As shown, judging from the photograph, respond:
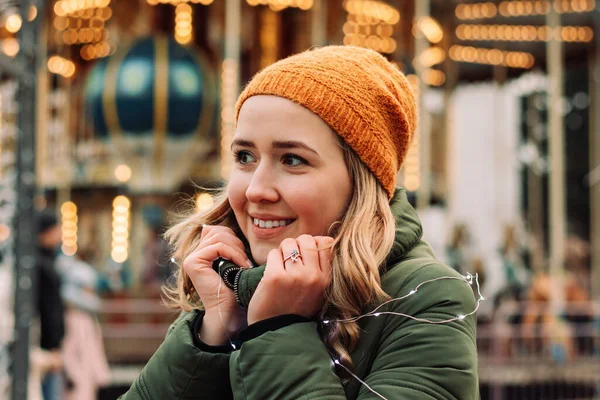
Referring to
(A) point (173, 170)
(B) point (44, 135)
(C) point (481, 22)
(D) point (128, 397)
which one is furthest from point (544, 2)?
(D) point (128, 397)

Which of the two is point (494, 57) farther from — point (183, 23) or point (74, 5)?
point (74, 5)

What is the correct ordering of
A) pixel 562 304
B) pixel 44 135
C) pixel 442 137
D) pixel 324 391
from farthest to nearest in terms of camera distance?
1. pixel 442 137
2. pixel 44 135
3. pixel 562 304
4. pixel 324 391

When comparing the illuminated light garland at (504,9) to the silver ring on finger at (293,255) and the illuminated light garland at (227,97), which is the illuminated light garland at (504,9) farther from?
the silver ring on finger at (293,255)

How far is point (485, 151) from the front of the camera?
53.0ft

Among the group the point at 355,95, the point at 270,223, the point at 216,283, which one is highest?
the point at 355,95

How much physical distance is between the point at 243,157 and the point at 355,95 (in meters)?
0.22

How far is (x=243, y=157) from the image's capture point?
1.66 metres

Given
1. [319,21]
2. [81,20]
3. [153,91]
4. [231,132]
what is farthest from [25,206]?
[81,20]

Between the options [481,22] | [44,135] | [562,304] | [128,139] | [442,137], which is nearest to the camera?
[562,304]

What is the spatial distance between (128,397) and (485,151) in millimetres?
14928

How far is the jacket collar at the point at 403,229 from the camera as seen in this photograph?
1.59 m

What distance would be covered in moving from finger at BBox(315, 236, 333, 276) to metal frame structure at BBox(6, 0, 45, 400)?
9.17 feet

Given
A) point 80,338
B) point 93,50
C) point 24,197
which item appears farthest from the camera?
point 93,50

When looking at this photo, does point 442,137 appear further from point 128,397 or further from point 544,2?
point 128,397
